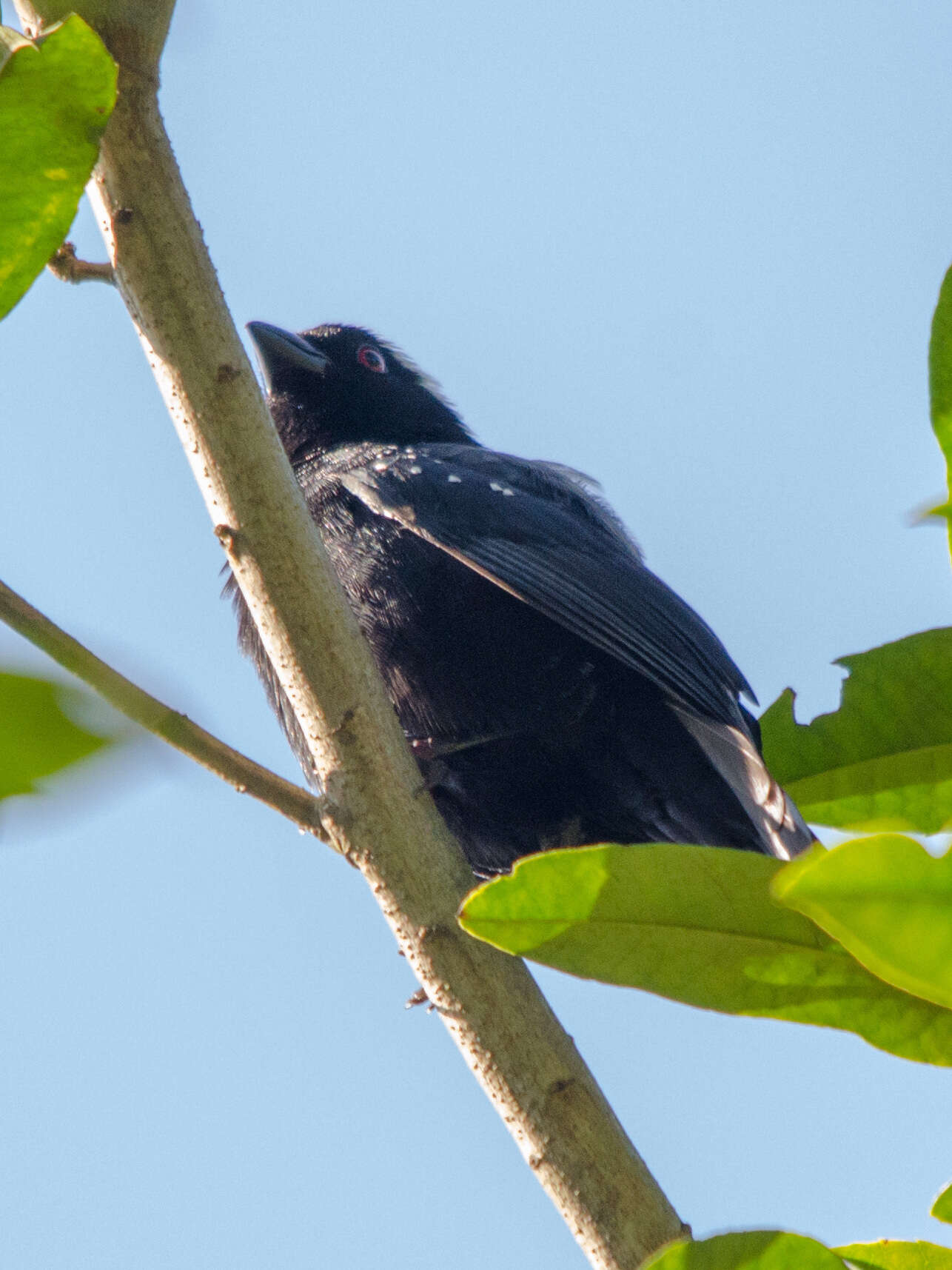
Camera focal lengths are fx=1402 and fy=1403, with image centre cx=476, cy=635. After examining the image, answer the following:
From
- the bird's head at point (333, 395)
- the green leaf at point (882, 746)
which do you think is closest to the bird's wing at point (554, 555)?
the bird's head at point (333, 395)

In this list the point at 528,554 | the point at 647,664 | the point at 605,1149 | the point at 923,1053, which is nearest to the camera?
the point at 923,1053

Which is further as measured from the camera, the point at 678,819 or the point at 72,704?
the point at 678,819

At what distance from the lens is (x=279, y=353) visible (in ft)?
15.2

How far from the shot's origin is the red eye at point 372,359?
4891mm

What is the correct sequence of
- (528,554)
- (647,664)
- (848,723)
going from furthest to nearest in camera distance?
(528,554) → (647,664) → (848,723)

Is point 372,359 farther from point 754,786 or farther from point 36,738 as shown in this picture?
point 36,738

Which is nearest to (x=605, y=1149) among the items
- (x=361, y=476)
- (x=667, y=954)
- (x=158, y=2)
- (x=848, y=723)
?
(x=667, y=954)

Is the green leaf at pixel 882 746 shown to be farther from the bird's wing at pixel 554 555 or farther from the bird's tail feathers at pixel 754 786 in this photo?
the bird's wing at pixel 554 555

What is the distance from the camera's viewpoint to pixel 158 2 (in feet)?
7.14

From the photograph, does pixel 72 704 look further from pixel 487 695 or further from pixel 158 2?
pixel 487 695

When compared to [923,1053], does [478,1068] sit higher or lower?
higher

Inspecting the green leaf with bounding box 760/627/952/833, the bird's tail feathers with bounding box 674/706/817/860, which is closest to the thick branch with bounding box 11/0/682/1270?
the green leaf with bounding box 760/627/952/833

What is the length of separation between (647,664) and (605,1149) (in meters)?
1.64

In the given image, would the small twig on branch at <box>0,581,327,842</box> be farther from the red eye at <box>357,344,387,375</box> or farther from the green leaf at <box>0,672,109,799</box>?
the red eye at <box>357,344,387,375</box>
